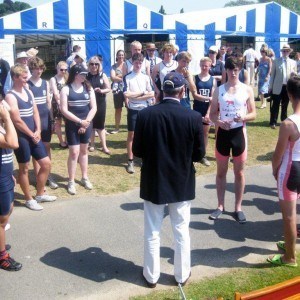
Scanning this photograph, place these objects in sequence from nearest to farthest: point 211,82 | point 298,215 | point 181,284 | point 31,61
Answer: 1. point 181,284
2. point 298,215
3. point 31,61
4. point 211,82

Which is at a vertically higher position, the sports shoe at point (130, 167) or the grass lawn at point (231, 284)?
the sports shoe at point (130, 167)

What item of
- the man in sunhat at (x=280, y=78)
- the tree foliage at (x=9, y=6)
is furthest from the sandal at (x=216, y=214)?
the tree foliage at (x=9, y=6)

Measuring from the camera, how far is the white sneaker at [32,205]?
530cm

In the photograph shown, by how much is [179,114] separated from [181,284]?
150cm

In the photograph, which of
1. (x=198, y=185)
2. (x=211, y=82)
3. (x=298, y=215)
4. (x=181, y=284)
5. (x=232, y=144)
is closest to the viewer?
(x=181, y=284)

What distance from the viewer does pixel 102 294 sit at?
11.6 feet

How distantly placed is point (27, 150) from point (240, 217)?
2.77m

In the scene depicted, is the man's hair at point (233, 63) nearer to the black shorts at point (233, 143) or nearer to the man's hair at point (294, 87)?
the black shorts at point (233, 143)

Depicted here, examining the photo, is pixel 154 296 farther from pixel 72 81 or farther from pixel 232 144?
pixel 72 81

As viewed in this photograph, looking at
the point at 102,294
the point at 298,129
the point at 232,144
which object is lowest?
the point at 102,294

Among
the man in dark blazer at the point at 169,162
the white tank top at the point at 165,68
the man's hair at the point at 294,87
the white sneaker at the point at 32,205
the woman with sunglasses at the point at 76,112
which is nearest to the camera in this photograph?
the man in dark blazer at the point at 169,162

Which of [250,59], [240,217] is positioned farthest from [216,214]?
[250,59]

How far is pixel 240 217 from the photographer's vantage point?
4.98 metres

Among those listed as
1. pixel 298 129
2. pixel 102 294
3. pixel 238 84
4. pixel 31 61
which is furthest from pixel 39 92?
pixel 298 129
